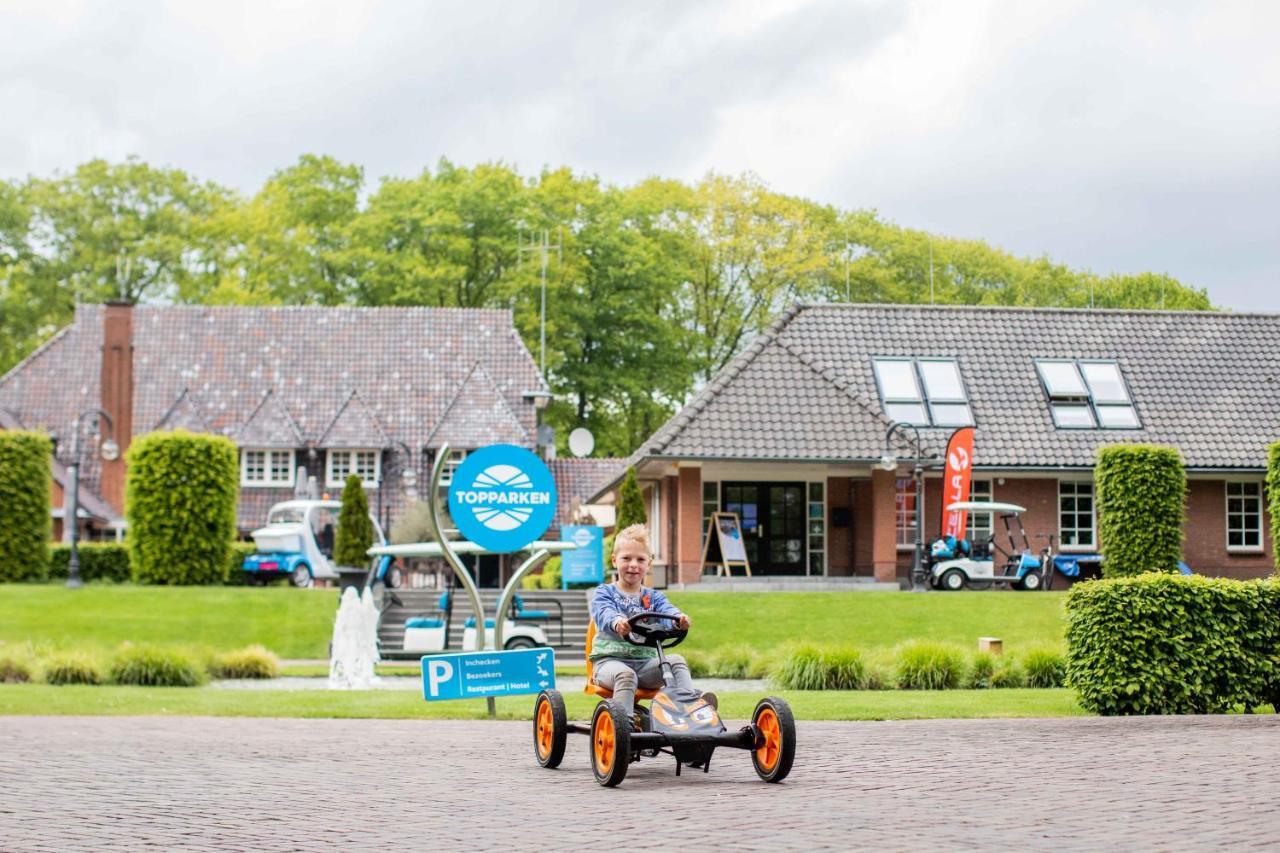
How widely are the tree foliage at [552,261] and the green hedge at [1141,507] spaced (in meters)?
27.7

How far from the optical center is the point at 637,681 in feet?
33.3

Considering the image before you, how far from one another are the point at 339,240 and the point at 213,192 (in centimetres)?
687

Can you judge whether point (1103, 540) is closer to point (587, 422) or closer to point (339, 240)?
point (587, 422)

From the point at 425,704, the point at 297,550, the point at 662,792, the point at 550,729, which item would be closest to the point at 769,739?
the point at 662,792

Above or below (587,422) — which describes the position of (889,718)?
below

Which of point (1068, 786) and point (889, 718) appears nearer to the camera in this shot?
point (1068, 786)

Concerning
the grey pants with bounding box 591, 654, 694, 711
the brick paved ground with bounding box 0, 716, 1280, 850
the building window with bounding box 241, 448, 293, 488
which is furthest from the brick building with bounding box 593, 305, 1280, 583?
the grey pants with bounding box 591, 654, 694, 711

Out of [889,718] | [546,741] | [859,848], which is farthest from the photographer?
[889,718]

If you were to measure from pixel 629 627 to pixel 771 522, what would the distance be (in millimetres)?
25648

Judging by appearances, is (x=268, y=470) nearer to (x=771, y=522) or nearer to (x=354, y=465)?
(x=354, y=465)

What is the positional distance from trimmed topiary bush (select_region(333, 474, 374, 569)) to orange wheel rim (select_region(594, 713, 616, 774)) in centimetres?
2963

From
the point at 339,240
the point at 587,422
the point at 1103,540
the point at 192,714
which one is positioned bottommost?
the point at 192,714

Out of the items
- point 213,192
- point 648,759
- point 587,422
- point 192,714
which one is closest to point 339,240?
point 213,192

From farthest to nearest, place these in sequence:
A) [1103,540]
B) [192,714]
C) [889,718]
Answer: [1103,540]
[192,714]
[889,718]
